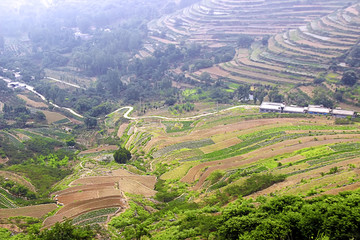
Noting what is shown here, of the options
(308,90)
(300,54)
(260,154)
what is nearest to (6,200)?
(260,154)

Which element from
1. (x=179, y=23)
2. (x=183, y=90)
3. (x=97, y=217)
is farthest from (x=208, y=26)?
(x=97, y=217)

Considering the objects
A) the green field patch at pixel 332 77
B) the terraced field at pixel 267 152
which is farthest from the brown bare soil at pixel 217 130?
the green field patch at pixel 332 77

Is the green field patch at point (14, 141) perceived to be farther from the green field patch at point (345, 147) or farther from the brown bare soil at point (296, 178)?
the green field patch at point (345, 147)

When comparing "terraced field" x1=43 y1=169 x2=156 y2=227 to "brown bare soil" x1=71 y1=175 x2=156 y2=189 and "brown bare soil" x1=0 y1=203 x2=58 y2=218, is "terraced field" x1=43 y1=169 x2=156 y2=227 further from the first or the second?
"brown bare soil" x1=0 y1=203 x2=58 y2=218

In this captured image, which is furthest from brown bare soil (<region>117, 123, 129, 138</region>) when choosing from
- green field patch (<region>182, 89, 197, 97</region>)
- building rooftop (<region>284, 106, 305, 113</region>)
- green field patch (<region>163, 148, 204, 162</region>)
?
building rooftop (<region>284, 106, 305, 113</region>)

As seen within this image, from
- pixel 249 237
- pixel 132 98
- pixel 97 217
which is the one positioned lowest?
pixel 132 98

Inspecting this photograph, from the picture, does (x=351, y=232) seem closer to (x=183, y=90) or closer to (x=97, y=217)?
(x=97, y=217)
